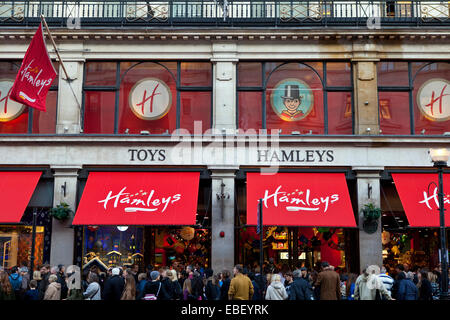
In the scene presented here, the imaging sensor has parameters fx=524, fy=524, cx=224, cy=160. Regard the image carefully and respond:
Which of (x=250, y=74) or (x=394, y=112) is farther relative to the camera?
(x=250, y=74)

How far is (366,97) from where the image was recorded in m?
19.6

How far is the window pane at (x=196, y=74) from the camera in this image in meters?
20.2

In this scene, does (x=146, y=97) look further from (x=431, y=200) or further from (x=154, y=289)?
(x=431, y=200)

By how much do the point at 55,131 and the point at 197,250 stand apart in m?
7.06

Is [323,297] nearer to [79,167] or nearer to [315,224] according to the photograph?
[315,224]

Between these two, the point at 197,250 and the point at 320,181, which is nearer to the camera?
the point at 320,181

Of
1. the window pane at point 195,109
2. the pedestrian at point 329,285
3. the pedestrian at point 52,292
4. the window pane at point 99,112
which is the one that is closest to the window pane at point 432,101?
the window pane at point 195,109

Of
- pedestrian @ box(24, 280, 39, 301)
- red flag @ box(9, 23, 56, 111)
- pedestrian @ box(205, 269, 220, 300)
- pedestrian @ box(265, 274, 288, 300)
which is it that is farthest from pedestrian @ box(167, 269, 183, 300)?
red flag @ box(9, 23, 56, 111)

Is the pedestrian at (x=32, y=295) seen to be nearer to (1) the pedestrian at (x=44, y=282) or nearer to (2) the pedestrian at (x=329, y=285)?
(1) the pedestrian at (x=44, y=282)

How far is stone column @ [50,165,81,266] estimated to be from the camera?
1883cm

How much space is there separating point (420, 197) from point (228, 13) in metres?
9.89

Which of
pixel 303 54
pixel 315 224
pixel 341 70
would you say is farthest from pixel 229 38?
pixel 315 224

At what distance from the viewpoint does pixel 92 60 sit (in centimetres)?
2025

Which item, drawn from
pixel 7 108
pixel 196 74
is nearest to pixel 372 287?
pixel 196 74
